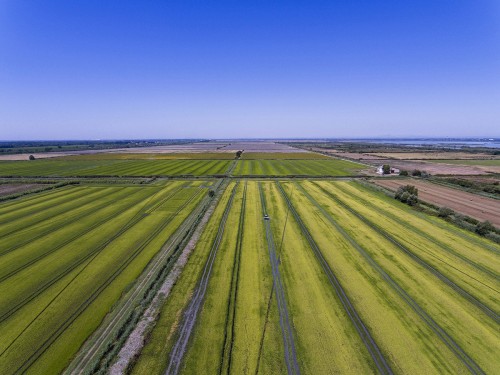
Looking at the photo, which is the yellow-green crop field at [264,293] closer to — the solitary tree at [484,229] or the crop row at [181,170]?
the solitary tree at [484,229]

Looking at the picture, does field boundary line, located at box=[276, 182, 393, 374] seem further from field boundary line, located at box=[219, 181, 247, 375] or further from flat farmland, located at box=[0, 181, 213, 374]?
flat farmland, located at box=[0, 181, 213, 374]

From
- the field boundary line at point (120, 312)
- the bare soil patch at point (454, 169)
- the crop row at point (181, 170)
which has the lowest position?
the field boundary line at point (120, 312)

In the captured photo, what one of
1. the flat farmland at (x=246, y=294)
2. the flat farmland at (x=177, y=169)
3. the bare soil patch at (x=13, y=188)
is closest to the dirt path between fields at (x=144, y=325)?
the flat farmland at (x=246, y=294)

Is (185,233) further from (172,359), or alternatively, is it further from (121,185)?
(121,185)

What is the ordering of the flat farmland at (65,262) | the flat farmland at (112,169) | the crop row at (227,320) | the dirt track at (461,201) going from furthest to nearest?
1. the flat farmland at (112,169)
2. the dirt track at (461,201)
3. the flat farmland at (65,262)
4. the crop row at (227,320)

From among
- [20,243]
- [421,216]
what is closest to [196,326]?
[20,243]

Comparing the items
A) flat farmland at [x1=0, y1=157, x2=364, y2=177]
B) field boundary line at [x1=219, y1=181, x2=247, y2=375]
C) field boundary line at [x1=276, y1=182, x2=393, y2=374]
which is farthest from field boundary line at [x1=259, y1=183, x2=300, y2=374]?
flat farmland at [x1=0, y1=157, x2=364, y2=177]
